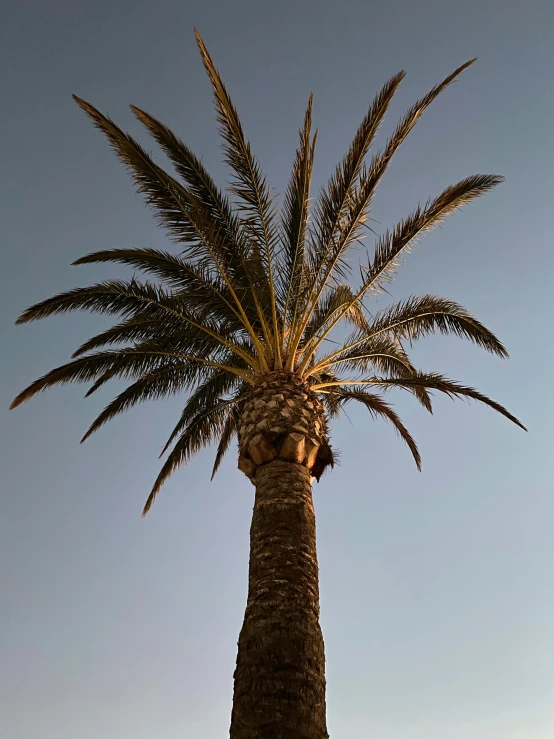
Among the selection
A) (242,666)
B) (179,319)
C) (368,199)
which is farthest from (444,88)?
(242,666)

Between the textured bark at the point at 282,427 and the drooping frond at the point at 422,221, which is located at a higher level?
the drooping frond at the point at 422,221

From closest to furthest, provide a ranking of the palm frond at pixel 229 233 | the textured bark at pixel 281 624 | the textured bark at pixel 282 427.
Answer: the textured bark at pixel 281 624, the textured bark at pixel 282 427, the palm frond at pixel 229 233

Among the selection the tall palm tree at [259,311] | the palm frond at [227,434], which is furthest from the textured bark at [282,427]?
the palm frond at [227,434]

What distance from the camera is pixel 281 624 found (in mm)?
5535

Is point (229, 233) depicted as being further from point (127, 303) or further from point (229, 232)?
point (127, 303)

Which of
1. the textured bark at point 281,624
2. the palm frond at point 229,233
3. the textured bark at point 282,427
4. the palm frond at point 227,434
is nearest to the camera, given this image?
the textured bark at point 281,624

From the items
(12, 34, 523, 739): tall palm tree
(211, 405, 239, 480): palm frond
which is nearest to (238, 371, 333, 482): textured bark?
(12, 34, 523, 739): tall palm tree

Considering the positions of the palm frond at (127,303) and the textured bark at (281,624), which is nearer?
the textured bark at (281,624)

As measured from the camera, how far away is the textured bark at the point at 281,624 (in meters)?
4.97

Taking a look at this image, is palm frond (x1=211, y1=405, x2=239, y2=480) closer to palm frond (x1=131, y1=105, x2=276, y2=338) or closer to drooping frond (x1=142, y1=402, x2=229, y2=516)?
drooping frond (x1=142, y1=402, x2=229, y2=516)

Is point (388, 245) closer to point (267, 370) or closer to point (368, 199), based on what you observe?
point (368, 199)

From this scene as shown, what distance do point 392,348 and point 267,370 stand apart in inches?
94.2

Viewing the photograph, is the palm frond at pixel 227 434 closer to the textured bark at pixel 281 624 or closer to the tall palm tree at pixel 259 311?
the tall palm tree at pixel 259 311

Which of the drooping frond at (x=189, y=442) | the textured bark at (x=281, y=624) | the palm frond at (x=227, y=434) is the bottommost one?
the textured bark at (x=281, y=624)
